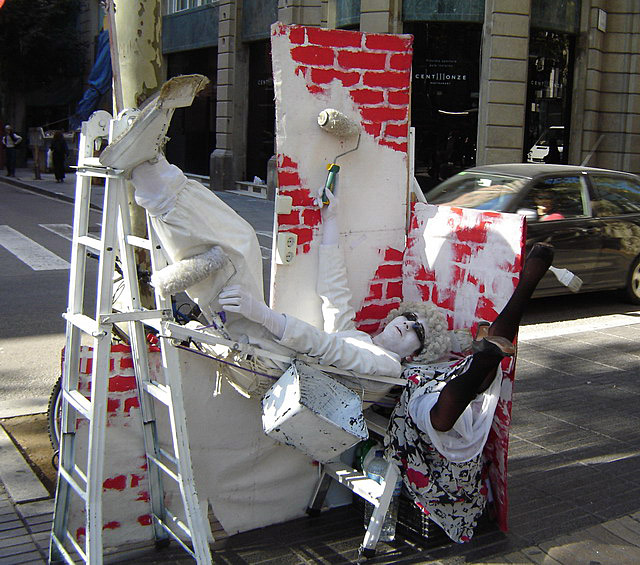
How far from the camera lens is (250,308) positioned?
3.16m

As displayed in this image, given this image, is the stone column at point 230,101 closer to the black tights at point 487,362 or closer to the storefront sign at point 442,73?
the storefront sign at point 442,73

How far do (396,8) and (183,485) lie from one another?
45.8 feet

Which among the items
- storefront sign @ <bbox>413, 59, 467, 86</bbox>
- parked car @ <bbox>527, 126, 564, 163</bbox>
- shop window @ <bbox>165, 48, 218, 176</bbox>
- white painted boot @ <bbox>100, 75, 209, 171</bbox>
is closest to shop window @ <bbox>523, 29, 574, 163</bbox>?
parked car @ <bbox>527, 126, 564, 163</bbox>

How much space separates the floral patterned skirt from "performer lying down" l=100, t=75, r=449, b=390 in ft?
0.51

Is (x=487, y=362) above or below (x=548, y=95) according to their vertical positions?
below

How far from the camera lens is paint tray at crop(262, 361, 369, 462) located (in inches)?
121

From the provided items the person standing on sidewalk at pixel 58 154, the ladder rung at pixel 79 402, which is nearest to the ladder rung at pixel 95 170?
the ladder rung at pixel 79 402

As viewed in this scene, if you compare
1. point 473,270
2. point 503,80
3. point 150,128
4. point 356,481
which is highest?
point 503,80

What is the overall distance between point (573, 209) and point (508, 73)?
25.8ft

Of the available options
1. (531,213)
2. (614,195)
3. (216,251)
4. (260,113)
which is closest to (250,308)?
(216,251)

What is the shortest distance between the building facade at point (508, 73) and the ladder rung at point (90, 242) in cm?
1309

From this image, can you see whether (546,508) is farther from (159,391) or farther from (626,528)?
(159,391)

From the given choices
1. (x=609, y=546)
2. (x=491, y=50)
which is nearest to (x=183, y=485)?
(x=609, y=546)

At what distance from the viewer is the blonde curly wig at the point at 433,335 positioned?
3691mm
